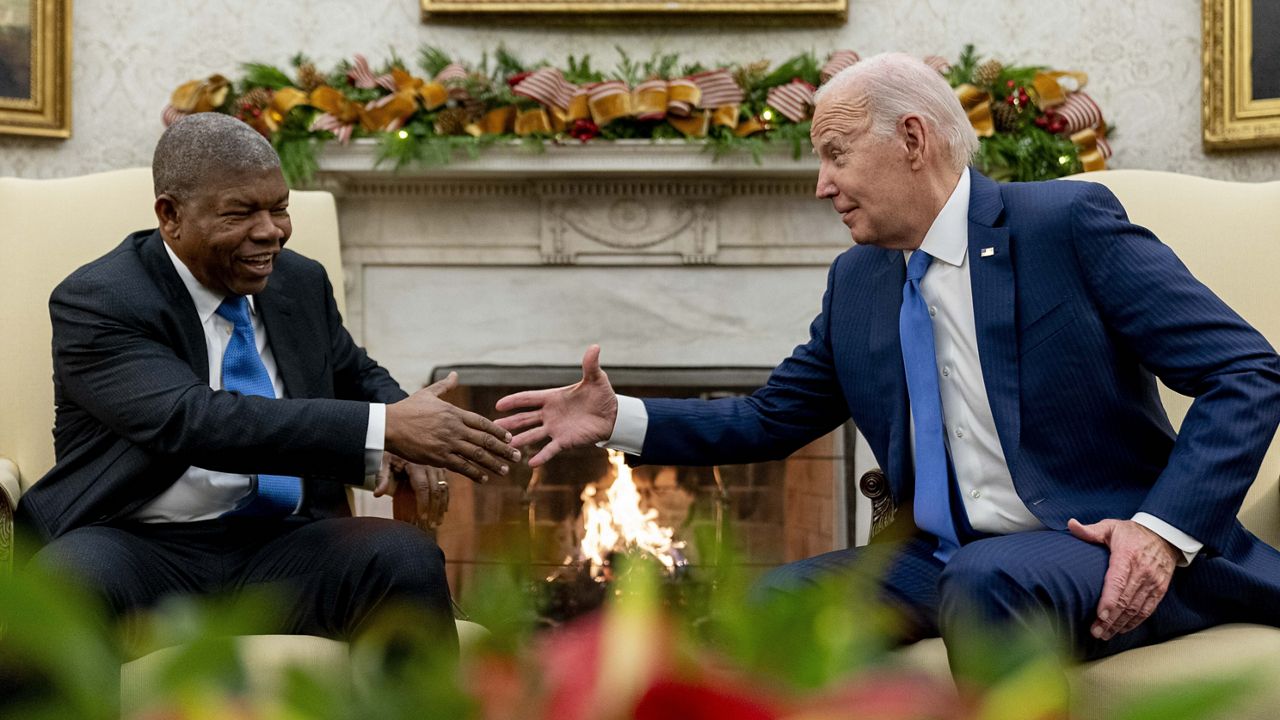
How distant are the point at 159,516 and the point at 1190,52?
10.8 feet

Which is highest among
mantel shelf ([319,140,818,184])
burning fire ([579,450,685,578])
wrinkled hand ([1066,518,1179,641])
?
mantel shelf ([319,140,818,184])

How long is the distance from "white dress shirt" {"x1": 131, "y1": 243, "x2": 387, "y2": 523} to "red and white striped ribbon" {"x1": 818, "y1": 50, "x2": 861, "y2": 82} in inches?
78.4

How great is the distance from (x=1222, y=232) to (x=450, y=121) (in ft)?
6.85

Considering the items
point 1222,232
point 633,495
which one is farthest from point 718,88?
point 1222,232

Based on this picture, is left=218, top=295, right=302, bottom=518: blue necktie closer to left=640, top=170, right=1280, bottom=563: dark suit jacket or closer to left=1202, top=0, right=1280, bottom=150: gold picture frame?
left=640, top=170, right=1280, bottom=563: dark suit jacket

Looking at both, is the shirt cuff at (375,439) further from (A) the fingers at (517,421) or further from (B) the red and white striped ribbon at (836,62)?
Answer: (B) the red and white striped ribbon at (836,62)

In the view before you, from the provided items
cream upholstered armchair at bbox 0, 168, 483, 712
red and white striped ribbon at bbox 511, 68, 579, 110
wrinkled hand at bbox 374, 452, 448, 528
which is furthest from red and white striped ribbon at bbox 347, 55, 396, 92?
wrinkled hand at bbox 374, 452, 448, 528

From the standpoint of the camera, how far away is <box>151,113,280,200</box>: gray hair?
199 centimetres

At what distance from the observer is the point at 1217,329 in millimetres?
1655

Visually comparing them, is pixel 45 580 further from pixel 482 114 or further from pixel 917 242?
pixel 482 114

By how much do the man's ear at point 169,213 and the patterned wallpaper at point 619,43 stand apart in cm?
194

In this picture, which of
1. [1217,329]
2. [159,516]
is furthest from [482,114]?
[1217,329]

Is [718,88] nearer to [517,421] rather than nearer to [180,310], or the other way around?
[517,421]

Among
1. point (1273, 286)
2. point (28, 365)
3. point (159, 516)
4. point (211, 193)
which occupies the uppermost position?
point (211, 193)
